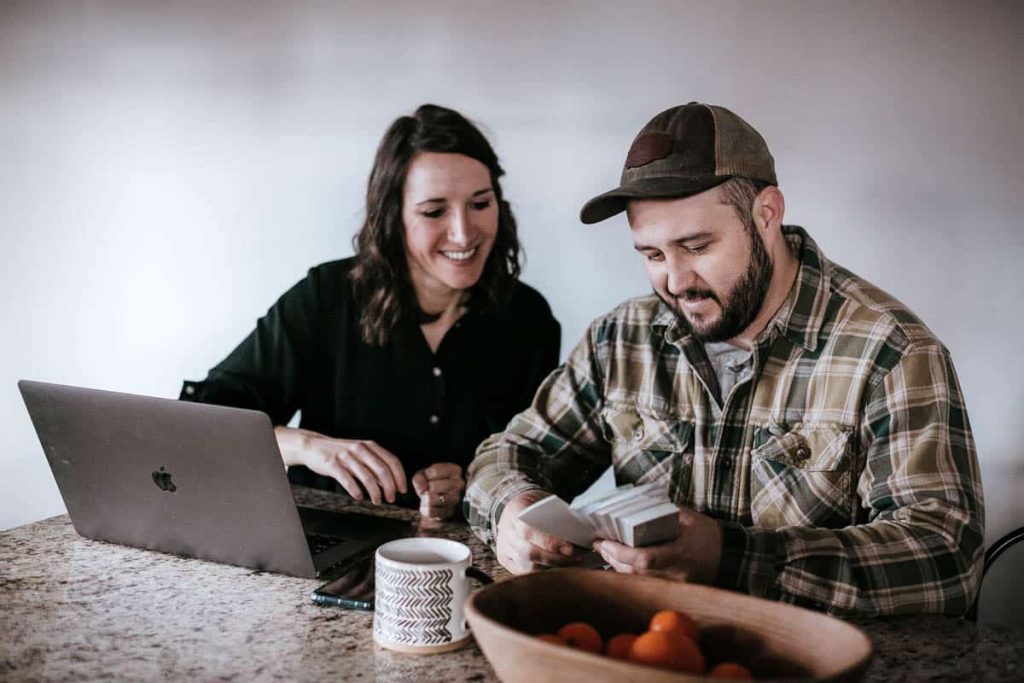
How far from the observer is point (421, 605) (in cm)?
112

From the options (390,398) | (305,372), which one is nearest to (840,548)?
(390,398)

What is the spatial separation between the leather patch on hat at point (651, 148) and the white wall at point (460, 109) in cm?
70

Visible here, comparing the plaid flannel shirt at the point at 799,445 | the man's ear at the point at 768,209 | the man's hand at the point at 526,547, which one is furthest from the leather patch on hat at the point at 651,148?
the man's hand at the point at 526,547

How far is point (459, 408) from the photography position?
2.35 meters

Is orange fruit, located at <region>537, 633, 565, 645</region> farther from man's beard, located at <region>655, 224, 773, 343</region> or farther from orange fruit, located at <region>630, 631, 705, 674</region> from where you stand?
man's beard, located at <region>655, 224, 773, 343</region>

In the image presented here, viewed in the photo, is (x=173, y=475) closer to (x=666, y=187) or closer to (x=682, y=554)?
(x=682, y=554)

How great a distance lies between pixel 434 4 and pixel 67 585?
1855 mm

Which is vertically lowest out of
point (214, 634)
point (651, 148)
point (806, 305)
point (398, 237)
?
point (214, 634)

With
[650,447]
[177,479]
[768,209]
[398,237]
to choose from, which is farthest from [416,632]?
[398,237]

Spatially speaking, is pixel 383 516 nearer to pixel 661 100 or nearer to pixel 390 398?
pixel 390 398

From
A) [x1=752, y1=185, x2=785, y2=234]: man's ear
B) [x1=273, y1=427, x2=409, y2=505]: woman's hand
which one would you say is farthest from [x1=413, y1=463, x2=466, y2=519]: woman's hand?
[x1=752, y1=185, x2=785, y2=234]: man's ear

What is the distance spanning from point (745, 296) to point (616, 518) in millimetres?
646

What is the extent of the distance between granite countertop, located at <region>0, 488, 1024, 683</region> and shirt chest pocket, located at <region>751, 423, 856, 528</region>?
297 mm

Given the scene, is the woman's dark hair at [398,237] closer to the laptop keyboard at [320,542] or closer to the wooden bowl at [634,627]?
the laptop keyboard at [320,542]
